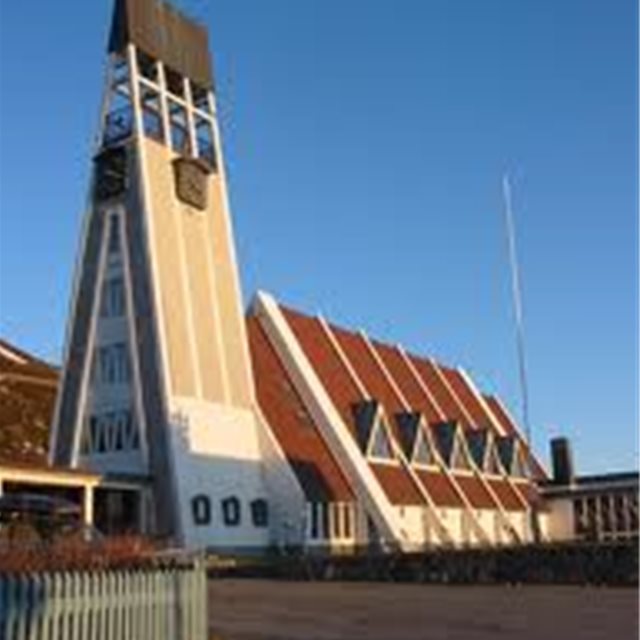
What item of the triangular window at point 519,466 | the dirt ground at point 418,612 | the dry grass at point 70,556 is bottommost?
the dirt ground at point 418,612

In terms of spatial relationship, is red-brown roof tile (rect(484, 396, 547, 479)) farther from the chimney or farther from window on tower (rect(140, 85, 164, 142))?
window on tower (rect(140, 85, 164, 142))

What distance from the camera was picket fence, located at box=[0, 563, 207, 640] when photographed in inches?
739

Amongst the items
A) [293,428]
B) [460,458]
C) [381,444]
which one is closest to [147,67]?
[293,428]

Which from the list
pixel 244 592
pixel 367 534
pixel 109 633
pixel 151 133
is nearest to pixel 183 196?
pixel 151 133

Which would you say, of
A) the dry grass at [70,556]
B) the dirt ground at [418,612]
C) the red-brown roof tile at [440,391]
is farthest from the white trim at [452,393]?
the dry grass at [70,556]

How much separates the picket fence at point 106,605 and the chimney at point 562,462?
220 feet

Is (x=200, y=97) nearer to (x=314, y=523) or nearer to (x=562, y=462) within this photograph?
(x=314, y=523)

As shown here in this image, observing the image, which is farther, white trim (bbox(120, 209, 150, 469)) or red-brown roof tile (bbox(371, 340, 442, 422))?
red-brown roof tile (bbox(371, 340, 442, 422))

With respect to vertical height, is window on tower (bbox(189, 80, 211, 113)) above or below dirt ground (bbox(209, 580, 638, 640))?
above

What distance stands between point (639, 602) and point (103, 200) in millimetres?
36260

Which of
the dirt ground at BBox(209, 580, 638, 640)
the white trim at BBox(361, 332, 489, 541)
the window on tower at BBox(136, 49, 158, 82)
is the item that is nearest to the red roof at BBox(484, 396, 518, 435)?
the white trim at BBox(361, 332, 489, 541)

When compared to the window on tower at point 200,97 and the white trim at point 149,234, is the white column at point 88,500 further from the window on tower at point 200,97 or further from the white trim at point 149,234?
the window on tower at point 200,97

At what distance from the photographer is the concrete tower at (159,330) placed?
2327 inches

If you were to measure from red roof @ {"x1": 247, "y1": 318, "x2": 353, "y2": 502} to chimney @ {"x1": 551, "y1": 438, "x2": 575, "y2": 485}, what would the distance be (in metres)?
27.6
